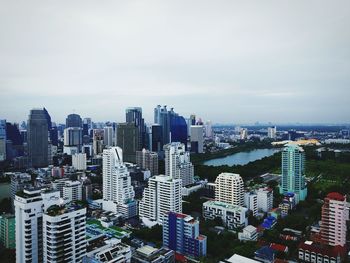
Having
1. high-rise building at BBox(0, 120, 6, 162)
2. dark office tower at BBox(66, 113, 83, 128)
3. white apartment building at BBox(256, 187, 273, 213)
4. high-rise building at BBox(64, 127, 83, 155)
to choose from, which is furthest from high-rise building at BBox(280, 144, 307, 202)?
dark office tower at BBox(66, 113, 83, 128)

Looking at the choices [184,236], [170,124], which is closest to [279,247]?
[184,236]

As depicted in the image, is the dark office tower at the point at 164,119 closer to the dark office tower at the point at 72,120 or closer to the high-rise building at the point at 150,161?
the high-rise building at the point at 150,161

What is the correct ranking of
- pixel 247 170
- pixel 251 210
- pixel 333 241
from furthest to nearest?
pixel 247 170 < pixel 251 210 < pixel 333 241

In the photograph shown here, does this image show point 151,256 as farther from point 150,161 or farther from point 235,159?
point 235,159

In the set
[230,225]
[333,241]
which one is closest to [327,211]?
[333,241]

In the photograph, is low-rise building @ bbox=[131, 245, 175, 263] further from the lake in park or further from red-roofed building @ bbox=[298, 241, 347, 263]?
the lake in park

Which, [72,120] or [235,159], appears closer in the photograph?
[235,159]

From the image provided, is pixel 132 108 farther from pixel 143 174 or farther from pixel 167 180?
pixel 167 180
